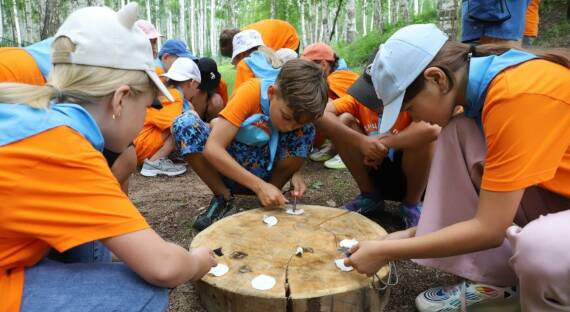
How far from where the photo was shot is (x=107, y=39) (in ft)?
4.56

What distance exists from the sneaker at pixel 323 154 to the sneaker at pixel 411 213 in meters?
1.72

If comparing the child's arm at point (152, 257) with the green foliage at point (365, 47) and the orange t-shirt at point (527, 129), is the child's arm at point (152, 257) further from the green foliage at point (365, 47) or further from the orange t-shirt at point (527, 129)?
the green foliage at point (365, 47)

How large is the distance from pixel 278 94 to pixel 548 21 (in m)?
8.67

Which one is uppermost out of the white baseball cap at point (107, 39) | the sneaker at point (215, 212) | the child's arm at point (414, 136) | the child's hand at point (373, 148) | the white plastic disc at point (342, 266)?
the white baseball cap at point (107, 39)

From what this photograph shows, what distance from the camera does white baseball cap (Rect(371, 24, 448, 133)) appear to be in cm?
161

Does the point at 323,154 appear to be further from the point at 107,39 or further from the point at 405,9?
the point at 405,9

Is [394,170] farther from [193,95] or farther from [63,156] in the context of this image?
[193,95]

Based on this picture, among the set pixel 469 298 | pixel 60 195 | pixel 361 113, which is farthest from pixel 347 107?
pixel 60 195

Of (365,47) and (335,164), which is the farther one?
(365,47)

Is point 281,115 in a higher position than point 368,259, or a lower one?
higher

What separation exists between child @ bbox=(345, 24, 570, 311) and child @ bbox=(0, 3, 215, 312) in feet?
2.76

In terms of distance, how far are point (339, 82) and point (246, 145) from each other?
144cm

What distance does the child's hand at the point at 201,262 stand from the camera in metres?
1.55

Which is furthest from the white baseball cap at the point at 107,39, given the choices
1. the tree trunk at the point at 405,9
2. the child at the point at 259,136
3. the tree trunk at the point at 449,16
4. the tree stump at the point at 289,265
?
the tree trunk at the point at 405,9
